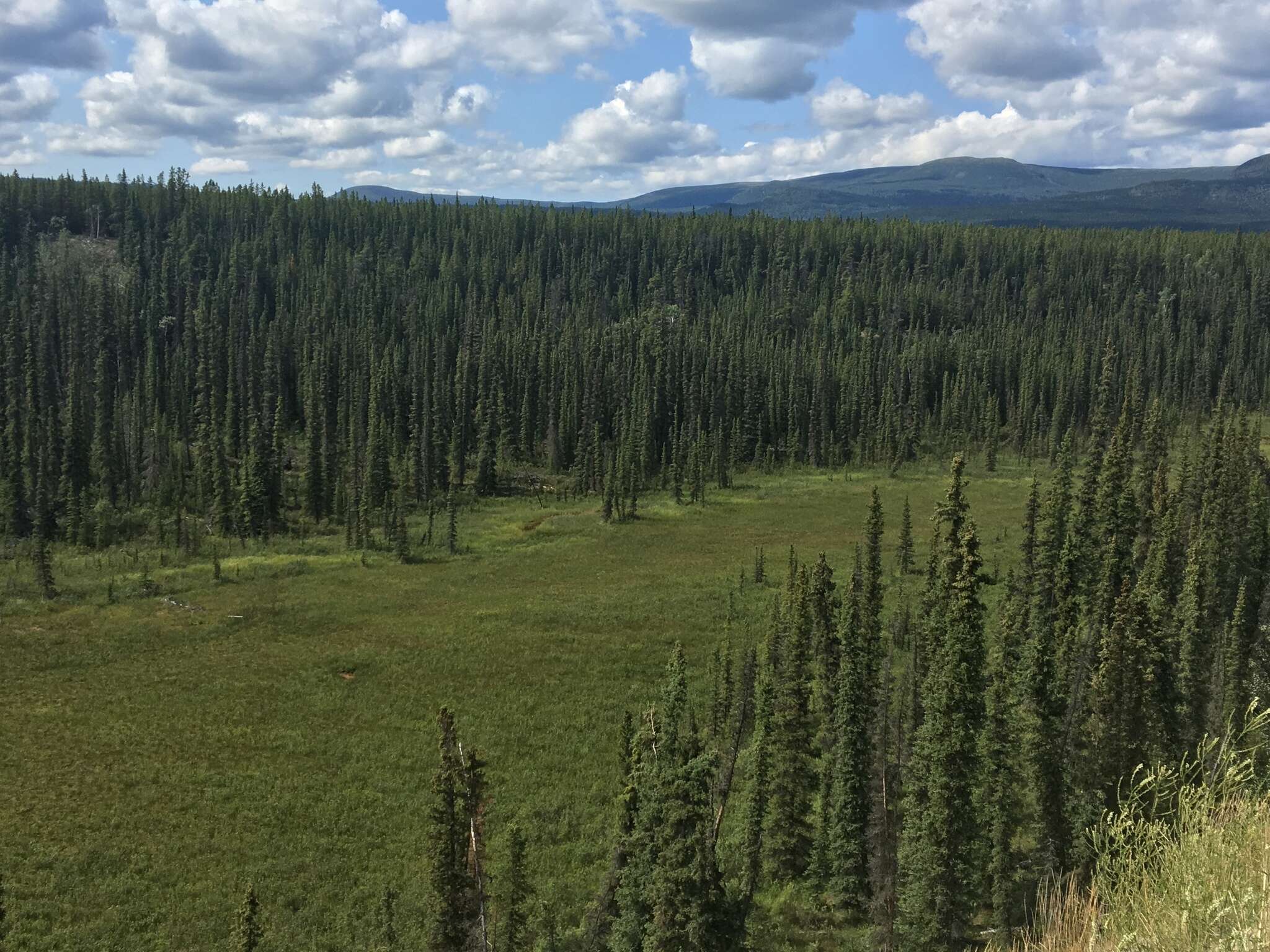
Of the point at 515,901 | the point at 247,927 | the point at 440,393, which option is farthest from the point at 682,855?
the point at 440,393

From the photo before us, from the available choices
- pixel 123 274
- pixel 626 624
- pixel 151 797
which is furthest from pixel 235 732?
pixel 123 274

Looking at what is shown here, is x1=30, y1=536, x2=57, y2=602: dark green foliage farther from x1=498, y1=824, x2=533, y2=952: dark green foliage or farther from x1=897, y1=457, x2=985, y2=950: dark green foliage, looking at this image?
x1=897, y1=457, x2=985, y2=950: dark green foliage

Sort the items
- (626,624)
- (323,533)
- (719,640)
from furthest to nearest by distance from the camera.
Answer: (323,533)
(626,624)
(719,640)

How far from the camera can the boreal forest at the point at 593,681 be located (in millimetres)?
27797

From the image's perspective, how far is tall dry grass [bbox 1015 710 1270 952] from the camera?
784 cm

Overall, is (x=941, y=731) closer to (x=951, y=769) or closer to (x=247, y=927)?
(x=951, y=769)

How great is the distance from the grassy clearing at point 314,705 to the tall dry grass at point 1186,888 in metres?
30.0

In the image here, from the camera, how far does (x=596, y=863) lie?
39.9 m

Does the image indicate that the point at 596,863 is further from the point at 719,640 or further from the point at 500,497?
the point at 500,497

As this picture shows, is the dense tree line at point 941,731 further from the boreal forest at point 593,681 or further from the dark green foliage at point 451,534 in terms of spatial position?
the dark green foliage at point 451,534

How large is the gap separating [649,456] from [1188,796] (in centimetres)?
13334

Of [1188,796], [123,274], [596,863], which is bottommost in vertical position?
[596,863]

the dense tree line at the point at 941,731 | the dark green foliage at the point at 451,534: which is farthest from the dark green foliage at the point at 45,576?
the dense tree line at the point at 941,731

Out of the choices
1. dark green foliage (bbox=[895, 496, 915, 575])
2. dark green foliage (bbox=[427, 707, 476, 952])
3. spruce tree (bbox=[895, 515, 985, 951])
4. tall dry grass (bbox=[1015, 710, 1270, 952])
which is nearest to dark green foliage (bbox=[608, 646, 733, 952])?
dark green foliage (bbox=[427, 707, 476, 952])
